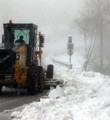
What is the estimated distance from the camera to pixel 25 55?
14.8 metres

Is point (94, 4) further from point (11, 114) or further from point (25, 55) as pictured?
point (11, 114)

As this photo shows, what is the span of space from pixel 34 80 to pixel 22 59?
945mm

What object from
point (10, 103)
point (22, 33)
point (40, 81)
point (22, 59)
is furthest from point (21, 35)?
point (10, 103)

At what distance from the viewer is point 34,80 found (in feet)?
45.8

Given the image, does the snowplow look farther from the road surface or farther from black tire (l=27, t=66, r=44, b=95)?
the road surface

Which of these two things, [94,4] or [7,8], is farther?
[7,8]

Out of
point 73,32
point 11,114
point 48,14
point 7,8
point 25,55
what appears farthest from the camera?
point 48,14

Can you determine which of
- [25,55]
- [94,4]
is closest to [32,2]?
[94,4]

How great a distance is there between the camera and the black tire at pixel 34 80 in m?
13.9

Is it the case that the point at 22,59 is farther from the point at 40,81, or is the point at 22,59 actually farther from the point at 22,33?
the point at 22,33

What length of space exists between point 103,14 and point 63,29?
49552 millimetres

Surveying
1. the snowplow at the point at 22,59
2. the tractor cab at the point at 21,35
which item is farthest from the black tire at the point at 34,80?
the tractor cab at the point at 21,35

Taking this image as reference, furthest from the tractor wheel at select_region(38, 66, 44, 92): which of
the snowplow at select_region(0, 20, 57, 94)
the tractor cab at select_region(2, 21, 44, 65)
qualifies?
the tractor cab at select_region(2, 21, 44, 65)

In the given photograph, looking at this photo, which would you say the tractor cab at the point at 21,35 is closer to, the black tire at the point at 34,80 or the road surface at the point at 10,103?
the black tire at the point at 34,80
